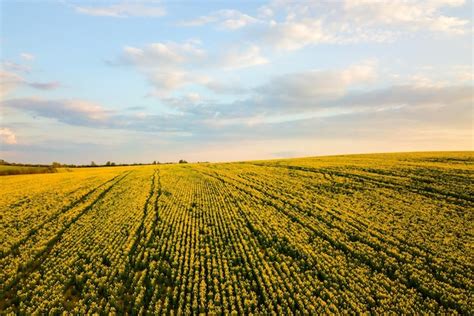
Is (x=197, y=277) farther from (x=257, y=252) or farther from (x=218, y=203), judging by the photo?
(x=218, y=203)

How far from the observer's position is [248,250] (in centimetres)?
2133

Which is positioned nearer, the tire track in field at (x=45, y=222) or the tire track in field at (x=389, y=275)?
the tire track in field at (x=389, y=275)

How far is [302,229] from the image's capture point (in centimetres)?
2486

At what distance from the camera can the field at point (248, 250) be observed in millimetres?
15938

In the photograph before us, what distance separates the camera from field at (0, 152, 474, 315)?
15.9 meters

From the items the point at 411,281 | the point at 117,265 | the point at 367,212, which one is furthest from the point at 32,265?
the point at 367,212

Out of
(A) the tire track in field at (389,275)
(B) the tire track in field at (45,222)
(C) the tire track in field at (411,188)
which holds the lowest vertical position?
(A) the tire track in field at (389,275)

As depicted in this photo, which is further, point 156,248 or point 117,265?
point 156,248

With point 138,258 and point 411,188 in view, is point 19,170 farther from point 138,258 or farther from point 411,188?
point 411,188

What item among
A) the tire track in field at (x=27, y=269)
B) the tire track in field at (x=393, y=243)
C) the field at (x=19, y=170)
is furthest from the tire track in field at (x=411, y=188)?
the field at (x=19, y=170)

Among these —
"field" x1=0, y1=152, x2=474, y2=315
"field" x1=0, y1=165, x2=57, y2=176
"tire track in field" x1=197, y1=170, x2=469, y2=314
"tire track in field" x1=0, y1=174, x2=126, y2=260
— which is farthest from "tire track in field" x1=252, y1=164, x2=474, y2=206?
"field" x1=0, y1=165, x2=57, y2=176

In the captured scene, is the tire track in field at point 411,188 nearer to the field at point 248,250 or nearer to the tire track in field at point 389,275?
the field at point 248,250

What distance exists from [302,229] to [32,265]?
20.3 metres

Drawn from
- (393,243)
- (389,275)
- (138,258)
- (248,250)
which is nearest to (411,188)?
(393,243)
